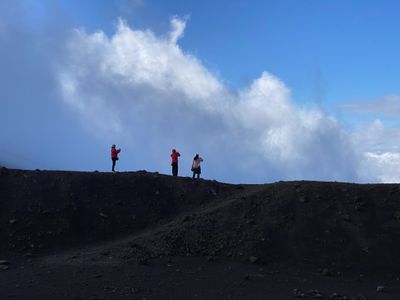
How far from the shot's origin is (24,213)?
21.2 metres

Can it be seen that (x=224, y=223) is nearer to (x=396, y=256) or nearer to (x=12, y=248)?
(x=396, y=256)

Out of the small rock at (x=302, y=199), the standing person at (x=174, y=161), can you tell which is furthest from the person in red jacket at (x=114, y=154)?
the small rock at (x=302, y=199)

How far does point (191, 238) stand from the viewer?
1978cm

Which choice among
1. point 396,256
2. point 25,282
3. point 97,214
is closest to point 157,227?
point 97,214

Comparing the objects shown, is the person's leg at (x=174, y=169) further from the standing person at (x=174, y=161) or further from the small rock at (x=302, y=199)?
the small rock at (x=302, y=199)

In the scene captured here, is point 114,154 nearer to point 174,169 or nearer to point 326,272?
point 174,169

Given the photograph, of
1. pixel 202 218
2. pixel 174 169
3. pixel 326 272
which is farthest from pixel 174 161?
pixel 326 272

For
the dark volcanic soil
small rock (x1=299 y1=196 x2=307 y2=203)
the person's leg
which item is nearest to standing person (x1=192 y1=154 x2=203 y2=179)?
the person's leg

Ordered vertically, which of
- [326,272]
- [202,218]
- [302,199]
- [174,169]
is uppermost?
[174,169]

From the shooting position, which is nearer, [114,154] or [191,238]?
[191,238]

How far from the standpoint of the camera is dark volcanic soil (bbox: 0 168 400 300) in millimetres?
16328

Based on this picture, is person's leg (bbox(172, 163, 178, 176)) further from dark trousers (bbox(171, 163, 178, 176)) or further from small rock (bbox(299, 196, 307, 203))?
small rock (bbox(299, 196, 307, 203))

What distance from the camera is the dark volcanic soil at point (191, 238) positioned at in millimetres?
16328

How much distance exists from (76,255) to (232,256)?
5.35 metres
